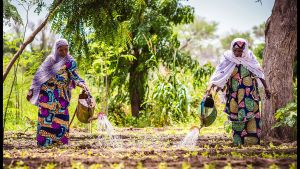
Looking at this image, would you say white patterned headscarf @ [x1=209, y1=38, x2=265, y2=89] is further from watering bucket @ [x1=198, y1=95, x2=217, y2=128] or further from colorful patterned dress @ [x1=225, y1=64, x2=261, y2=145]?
watering bucket @ [x1=198, y1=95, x2=217, y2=128]

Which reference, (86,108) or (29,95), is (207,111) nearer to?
(86,108)

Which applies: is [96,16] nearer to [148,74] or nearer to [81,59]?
[81,59]

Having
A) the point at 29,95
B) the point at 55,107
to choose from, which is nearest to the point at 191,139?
the point at 55,107

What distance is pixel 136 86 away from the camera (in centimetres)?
1352

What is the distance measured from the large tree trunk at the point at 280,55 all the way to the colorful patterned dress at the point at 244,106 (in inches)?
12.7

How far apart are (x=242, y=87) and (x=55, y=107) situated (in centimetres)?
270

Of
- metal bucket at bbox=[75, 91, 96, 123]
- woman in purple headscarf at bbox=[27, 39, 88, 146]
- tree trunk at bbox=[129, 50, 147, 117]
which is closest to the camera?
woman in purple headscarf at bbox=[27, 39, 88, 146]

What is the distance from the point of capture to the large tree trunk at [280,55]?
692 cm

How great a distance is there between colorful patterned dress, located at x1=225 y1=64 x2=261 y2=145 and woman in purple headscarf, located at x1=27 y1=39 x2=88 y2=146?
2.17 m

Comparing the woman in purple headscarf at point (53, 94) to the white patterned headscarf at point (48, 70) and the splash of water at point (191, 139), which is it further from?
the splash of water at point (191, 139)

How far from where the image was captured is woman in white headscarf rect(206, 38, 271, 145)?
6859 mm

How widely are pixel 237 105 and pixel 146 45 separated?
6.66m

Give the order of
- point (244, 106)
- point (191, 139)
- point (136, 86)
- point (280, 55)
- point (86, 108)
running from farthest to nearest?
point (136, 86), point (191, 139), point (86, 108), point (280, 55), point (244, 106)

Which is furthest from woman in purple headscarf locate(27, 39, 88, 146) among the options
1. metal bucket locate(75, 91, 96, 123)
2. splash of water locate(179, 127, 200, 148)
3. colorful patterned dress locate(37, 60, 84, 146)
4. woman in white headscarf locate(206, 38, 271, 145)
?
woman in white headscarf locate(206, 38, 271, 145)
